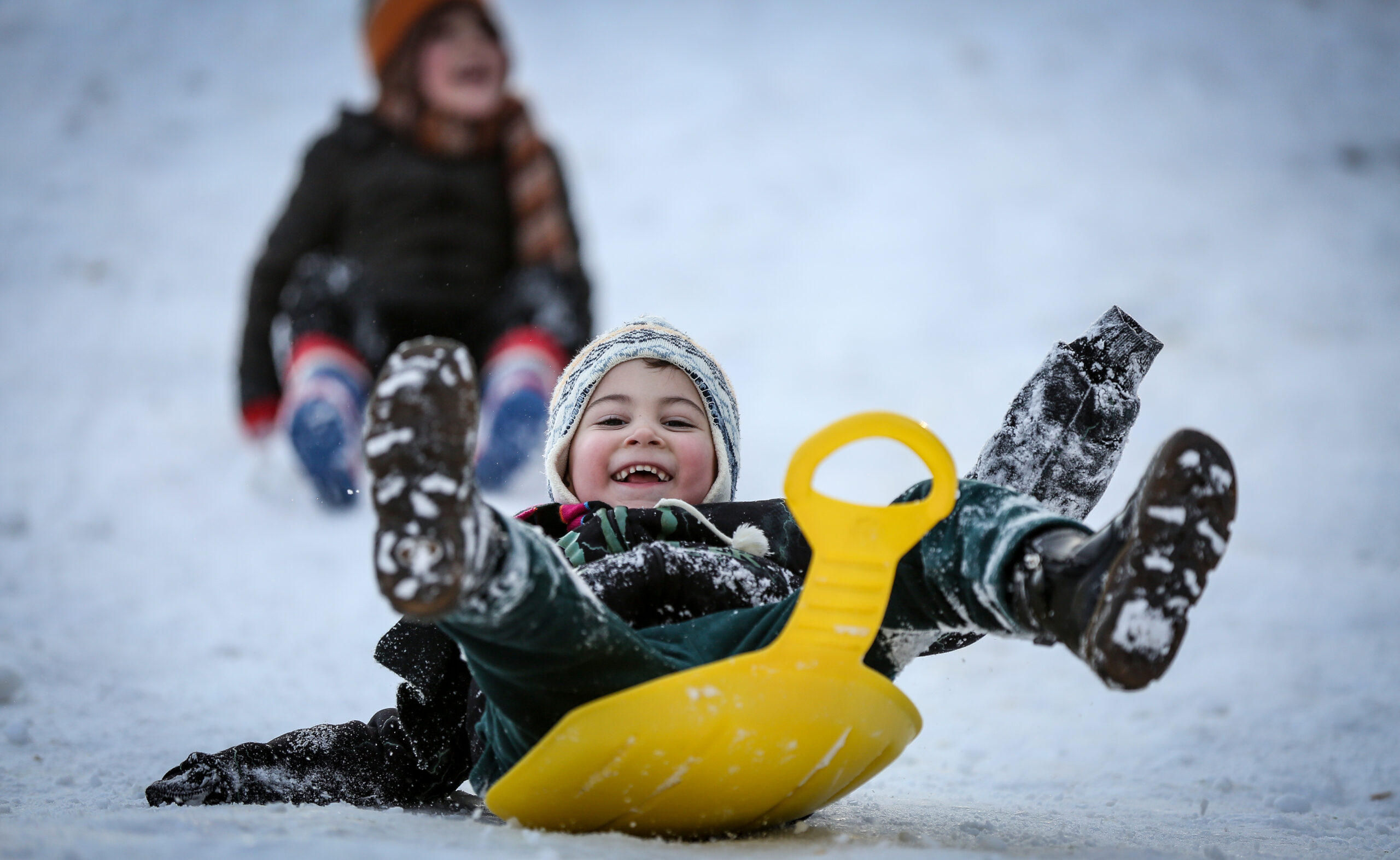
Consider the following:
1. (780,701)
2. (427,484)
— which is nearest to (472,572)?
(427,484)

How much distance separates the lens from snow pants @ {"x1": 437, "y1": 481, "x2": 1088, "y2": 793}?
0.85 m

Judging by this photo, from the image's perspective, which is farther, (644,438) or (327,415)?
(327,415)

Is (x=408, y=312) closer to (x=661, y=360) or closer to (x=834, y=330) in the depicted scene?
(x=834, y=330)

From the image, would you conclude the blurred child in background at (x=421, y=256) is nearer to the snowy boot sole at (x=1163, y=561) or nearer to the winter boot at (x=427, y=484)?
the winter boot at (x=427, y=484)

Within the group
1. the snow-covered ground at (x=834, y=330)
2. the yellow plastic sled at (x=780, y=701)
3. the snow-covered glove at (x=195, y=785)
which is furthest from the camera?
the snow-covered ground at (x=834, y=330)

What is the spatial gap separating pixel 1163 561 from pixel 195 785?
94 centimetres

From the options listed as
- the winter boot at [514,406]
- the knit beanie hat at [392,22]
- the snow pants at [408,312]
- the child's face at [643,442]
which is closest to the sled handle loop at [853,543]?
the child's face at [643,442]

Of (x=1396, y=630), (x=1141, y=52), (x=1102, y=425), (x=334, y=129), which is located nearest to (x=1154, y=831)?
(x=1102, y=425)

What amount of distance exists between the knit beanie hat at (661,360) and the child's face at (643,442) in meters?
0.01

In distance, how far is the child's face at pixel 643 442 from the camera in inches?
57.0

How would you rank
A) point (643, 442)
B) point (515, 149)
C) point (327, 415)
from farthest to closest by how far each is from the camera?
point (515, 149) → point (327, 415) → point (643, 442)

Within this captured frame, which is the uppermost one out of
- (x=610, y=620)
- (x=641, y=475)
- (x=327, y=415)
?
(x=327, y=415)

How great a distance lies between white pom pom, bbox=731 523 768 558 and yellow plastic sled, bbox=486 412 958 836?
1.15ft

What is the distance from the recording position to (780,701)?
2.90 ft
